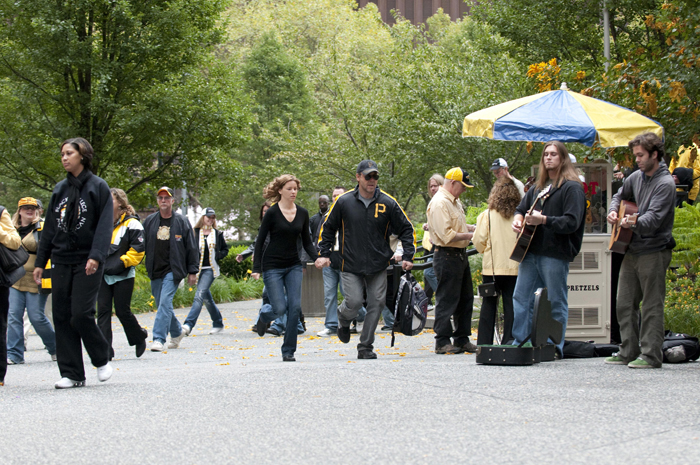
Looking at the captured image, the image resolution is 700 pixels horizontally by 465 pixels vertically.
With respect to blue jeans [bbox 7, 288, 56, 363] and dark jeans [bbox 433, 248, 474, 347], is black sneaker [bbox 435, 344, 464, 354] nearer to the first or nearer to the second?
dark jeans [bbox 433, 248, 474, 347]

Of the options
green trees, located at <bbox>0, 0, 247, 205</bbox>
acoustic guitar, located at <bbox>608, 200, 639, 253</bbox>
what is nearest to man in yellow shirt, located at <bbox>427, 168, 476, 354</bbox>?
acoustic guitar, located at <bbox>608, 200, 639, 253</bbox>

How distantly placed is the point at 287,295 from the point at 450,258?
170cm

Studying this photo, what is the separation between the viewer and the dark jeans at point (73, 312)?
6.47m

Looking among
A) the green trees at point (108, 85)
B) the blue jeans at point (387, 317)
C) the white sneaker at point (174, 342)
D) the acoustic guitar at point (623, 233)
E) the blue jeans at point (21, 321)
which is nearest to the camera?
the acoustic guitar at point (623, 233)

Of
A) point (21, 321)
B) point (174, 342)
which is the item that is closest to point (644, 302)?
point (174, 342)

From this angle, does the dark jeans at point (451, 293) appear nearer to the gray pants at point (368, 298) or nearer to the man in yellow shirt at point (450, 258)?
the man in yellow shirt at point (450, 258)

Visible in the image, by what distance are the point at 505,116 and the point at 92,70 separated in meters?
11.8

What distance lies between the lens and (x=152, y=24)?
1869 centimetres

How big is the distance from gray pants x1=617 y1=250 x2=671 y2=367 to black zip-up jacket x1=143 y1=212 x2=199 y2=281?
18.0 feet

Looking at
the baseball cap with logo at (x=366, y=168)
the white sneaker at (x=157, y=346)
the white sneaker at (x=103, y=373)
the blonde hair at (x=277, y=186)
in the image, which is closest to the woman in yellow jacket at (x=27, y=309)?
the white sneaker at (x=157, y=346)

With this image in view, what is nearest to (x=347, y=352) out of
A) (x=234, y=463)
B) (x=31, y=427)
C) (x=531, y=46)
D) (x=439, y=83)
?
(x=31, y=427)

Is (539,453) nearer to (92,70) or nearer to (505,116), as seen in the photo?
(505,116)

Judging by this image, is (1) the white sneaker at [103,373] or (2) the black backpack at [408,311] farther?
(2) the black backpack at [408,311]

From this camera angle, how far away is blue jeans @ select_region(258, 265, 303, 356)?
8438 millimetres
